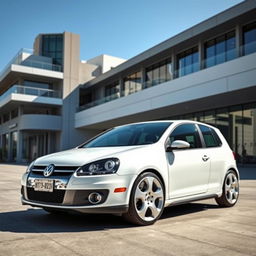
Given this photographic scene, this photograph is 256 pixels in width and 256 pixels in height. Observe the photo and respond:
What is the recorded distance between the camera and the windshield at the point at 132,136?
5.51 metres

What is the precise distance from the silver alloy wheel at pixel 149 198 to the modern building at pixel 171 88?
1546 centimetres

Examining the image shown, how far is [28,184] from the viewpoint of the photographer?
4.95 metres

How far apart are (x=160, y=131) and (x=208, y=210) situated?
6.01 feet

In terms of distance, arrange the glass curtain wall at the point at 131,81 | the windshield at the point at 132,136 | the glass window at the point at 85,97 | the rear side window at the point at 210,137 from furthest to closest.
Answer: the glass window at the point at 85,97 → the glass curtain wall at the point at 131,81 → the rear side window at the point at 210,137 → the windshield at the point at 132,136

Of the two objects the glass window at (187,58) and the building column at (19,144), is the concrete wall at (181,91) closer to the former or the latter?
the glass window at (187,58)

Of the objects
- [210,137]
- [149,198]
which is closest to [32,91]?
[210,137]

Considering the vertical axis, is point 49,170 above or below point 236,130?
below

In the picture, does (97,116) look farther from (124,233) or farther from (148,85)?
(124,233)

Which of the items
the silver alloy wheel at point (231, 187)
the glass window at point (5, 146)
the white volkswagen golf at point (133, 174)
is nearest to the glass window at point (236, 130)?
the silver alloy wheel at point (231, 187)

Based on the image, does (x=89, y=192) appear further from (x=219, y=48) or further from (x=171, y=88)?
(x=219, y=48)

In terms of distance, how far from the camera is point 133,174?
4.65 m

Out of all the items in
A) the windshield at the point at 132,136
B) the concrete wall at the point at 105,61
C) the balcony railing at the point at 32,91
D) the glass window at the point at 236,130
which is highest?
the concrete wall at the point at 105,61

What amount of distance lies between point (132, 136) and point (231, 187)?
7.60ft

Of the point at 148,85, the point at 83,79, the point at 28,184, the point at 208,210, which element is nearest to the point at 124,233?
the point at 28,184
